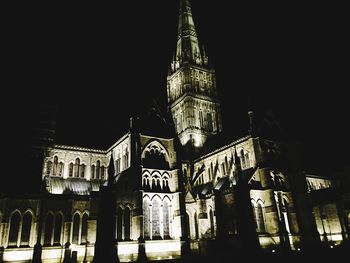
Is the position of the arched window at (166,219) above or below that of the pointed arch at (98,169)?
below

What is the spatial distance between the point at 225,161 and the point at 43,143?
26908 mm

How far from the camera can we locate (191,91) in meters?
58.8

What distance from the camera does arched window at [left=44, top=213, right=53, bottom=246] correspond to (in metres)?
33.4

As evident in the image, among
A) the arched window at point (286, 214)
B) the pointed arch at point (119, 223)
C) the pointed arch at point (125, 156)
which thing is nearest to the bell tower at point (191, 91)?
the pointed arch at point (125, 156)

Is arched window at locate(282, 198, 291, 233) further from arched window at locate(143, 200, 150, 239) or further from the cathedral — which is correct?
arched window at locate(143, 200, 150, 239)

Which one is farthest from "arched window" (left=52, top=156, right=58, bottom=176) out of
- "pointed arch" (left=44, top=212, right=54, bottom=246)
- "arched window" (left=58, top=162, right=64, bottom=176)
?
"pointed arch" (left=44, top=212, right=54, bottom=246)

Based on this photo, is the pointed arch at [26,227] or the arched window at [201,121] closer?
the pointed arch at [26,227]

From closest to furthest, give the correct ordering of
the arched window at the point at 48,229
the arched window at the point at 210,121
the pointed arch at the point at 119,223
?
1. the arched window at the point at 48,229
2. the pointed arch at the point at 119,223
3. the arched window at the point at 210,121

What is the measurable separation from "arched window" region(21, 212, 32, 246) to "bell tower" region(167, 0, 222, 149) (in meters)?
30.0

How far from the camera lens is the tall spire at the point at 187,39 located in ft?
206

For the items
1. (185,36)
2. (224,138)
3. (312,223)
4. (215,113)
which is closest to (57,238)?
(224,138)

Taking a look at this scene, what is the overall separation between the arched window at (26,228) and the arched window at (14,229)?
599 millimetres

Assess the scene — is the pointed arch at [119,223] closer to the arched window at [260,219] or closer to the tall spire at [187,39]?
the arched window at [260,219]

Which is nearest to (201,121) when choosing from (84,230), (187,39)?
(187,39)
